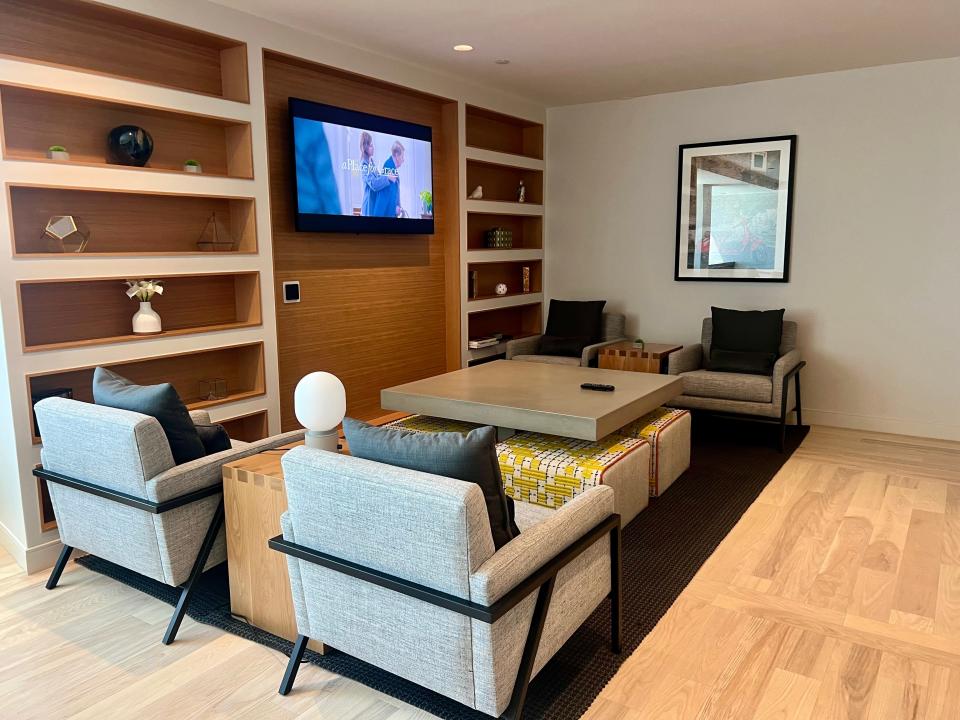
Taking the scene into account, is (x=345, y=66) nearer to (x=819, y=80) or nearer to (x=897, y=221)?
(x=819, y=80)

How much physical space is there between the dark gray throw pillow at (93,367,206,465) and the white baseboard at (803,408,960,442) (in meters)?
4.88

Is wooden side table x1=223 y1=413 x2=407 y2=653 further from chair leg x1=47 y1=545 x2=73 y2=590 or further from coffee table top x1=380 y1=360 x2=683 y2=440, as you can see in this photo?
coffee table top x1=380 y1=360 x2=683 y2=440

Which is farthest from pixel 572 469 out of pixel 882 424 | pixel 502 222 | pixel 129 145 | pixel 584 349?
pixel 502 222

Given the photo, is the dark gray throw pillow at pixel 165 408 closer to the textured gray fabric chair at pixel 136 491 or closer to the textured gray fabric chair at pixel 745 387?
the textured gray fabric chair at pixel 136 491

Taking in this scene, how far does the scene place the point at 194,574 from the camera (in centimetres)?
274

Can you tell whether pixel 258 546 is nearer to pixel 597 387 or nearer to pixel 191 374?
pixel 191 374

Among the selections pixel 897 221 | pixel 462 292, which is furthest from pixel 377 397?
pixel 897 221

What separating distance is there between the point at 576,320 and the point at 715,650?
4203mm

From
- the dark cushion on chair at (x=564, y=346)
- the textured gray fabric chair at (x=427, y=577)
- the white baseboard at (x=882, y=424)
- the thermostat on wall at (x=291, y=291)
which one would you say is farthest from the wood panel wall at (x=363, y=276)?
the white baseboard at (x=882, y=424)

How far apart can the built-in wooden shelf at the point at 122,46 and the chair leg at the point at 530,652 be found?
3160mm

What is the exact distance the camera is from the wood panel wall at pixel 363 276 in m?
4.66

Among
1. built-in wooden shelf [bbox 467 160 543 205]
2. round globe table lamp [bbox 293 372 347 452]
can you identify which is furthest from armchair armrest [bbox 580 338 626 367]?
round globe table lamp [bbox 293 372 347 452]

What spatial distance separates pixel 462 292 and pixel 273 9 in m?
2.62

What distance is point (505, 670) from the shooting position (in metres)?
1.99
